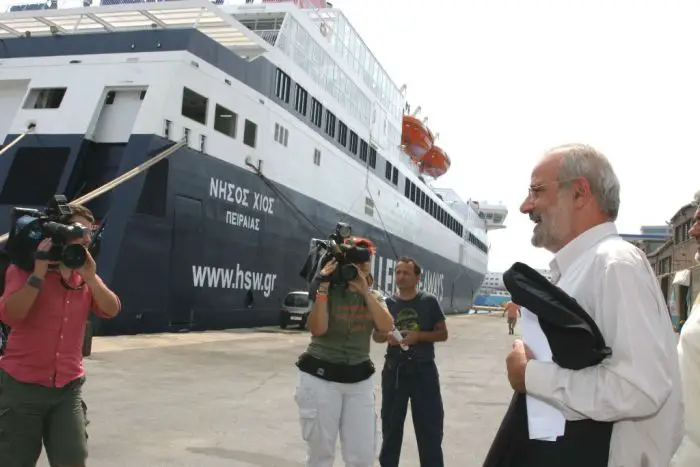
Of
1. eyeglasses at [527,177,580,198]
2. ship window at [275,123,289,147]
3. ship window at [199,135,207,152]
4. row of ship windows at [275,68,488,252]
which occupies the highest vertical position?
row of ship windows at [275,68,488,252]

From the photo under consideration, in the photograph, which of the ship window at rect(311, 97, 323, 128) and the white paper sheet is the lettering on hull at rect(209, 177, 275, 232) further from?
the white paper sheet

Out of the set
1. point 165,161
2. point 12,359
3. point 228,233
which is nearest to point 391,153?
point 228,233

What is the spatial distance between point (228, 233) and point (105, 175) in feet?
10.7

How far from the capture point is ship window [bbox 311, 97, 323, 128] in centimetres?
2062

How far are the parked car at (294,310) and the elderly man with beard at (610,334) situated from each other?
15851 millimetres

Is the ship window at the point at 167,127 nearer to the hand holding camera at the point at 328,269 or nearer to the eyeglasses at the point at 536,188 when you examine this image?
the hand holding camera at the point at 328,269

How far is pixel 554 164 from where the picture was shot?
75.7 inches

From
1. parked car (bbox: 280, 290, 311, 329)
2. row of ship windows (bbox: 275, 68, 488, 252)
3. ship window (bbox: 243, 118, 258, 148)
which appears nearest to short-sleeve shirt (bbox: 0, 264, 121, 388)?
ship window (bbox: 243, 118, 258, 148)

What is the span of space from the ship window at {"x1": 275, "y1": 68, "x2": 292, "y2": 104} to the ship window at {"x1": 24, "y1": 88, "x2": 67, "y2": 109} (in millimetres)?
5799

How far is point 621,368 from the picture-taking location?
1.62 metres

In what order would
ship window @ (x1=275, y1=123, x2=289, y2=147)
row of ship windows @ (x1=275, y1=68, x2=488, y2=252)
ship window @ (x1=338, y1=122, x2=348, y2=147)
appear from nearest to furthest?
ship window @ (x1=275, y1=123, x2=289, y2=147)
row of ship windows @ (x1=275, y1=68, x2=488, y2=252)
ship window @ (x1=338, y1=122, x2=348, y2=147)

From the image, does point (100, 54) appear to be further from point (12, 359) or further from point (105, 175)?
point (12, 359)

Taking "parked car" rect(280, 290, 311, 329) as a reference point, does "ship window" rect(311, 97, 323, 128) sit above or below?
above

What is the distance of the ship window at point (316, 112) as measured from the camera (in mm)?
20625
